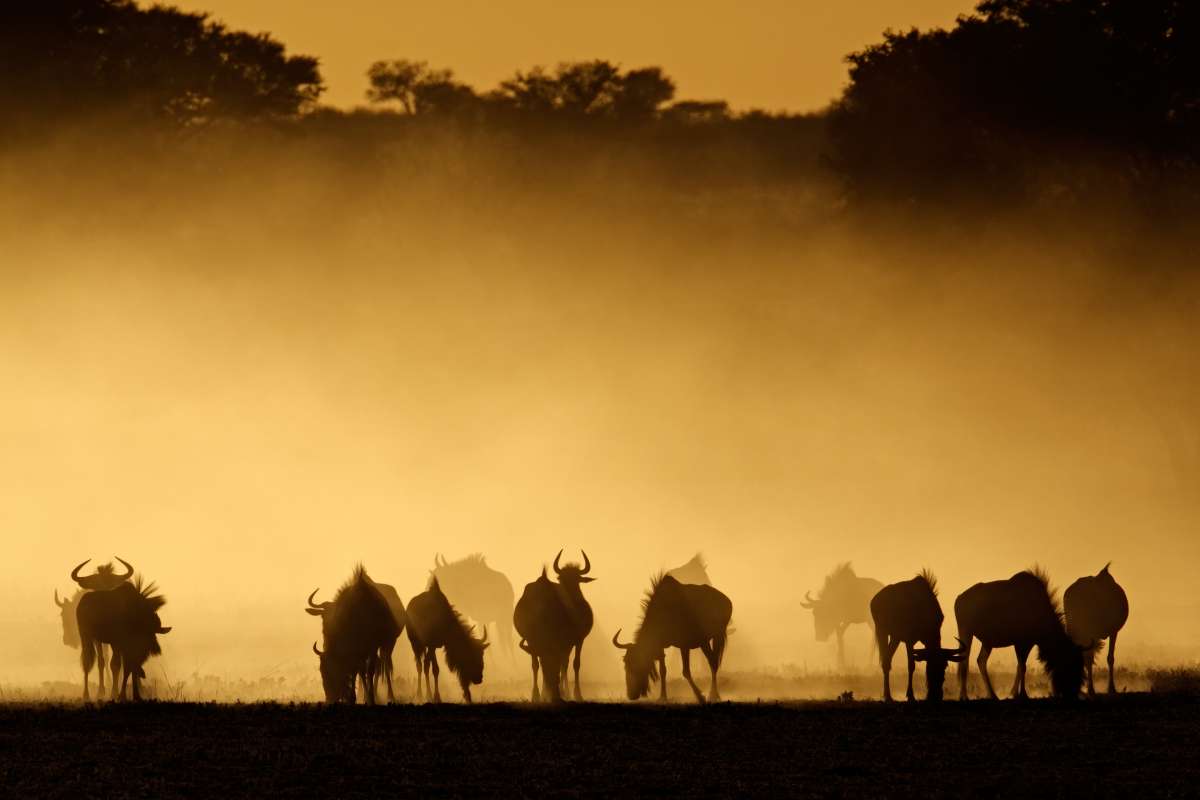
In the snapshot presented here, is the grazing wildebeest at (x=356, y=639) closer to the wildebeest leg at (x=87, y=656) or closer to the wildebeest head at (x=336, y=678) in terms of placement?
the wildebeest head at (x=336, y=678)

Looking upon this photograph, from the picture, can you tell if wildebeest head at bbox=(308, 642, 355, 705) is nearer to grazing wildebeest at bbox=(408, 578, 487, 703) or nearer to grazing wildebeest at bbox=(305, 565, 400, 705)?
grazing wildebeest at bbox=(305, 565, 400, 705)

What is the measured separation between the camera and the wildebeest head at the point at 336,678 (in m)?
27.0

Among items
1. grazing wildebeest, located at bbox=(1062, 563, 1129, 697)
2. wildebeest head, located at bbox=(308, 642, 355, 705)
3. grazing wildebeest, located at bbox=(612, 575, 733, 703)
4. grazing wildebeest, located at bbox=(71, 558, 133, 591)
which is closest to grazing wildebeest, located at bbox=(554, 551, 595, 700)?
grazing wildebeest, located at bbox=(612, 575, 733, 703)

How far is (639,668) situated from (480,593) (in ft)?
39.8

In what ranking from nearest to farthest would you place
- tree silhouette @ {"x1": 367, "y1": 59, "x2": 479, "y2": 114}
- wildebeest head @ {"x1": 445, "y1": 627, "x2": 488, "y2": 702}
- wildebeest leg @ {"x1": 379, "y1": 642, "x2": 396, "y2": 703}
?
wildebeest leg @ {"x1": 379, "y1": 642, "x2": 396, "y2": 703}, wildebeest head @ {"x1": 445, "y1": 627, "x2": 488, "y2": 702}, tree silhouette @ {"x1": 367, "y1": 59, "x2": 479, "y2": 114}

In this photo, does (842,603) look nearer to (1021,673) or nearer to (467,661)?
(467,661)

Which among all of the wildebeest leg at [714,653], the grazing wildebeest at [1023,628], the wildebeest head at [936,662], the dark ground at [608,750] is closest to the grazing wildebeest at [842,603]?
the wildebeest leg at [714,653]

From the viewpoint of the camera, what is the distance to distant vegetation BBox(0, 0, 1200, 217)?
53.5 m

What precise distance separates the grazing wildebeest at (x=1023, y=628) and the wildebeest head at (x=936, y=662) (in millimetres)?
174

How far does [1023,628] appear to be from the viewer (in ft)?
85.3

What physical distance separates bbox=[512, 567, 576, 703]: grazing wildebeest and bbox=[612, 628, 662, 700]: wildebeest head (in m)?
0.67

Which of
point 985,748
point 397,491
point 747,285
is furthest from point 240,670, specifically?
point 747,285

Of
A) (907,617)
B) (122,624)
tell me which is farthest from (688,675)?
(122,624)

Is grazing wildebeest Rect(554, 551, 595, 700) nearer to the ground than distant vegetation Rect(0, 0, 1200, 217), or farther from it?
nearer to the ground
